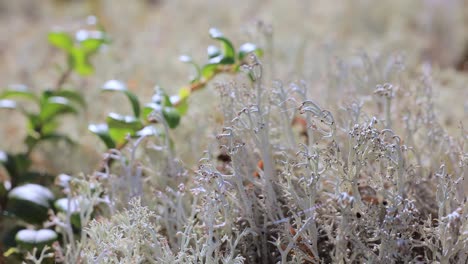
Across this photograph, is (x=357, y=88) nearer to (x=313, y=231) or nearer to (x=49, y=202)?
(x=313, y=231)

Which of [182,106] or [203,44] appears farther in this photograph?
[203,44]

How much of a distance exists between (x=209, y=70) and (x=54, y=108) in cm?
42

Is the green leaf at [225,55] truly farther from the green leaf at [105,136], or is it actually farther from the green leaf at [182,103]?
the green leaf at [105,136]

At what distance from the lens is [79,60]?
1.70 meters

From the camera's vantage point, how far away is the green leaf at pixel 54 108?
56.2 inches

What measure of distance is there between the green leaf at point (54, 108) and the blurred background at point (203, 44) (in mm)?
112

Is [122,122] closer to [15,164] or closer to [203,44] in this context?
[15,164]

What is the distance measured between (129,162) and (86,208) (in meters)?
0.14

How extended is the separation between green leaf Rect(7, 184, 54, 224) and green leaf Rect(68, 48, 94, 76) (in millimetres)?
596

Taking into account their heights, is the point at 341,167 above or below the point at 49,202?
below

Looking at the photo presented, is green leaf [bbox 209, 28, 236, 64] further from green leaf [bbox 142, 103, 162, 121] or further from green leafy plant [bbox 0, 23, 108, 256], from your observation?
green leafy plant [bbox 0, 23, 108, 256]

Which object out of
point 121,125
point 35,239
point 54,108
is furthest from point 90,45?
point 35,239

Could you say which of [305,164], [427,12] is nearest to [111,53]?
[427,12]

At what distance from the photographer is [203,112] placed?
1.60 m
